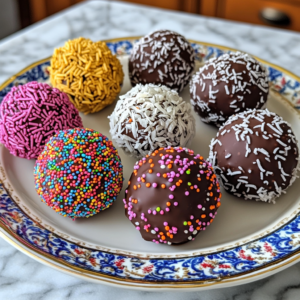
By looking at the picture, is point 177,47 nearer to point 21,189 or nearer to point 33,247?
point 21,189

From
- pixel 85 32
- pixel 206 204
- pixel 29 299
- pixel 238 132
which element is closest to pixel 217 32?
pixel 85 32

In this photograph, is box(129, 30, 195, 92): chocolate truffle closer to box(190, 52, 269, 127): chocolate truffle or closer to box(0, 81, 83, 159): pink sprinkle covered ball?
box(190, 52, 269, 127): chocolate truffle

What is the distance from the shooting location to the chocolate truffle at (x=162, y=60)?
1226 mm

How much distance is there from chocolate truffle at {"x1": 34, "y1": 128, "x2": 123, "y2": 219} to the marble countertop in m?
0.17

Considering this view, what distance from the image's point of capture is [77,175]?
870 mm

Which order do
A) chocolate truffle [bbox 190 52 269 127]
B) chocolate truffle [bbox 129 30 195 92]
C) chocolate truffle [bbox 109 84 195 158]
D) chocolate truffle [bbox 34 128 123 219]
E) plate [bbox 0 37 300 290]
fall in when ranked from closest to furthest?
plate [bbox 0 37 300 290]
chocolate truffle [bbox 34 128 123 219]
chocolate truffle [bbox 109 84 195 158]
chocolate truffle [bbox 190 52 269 127]
chocolate truffle [bbox 129 30 195 92]

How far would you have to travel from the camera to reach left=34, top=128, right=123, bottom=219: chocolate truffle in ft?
2.86

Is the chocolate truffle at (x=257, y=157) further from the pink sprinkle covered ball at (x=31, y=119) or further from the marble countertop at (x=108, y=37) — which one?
the pink sprinkle covered ball at (x=31, y=119)

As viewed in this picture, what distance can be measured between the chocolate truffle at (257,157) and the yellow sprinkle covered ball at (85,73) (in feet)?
1.39

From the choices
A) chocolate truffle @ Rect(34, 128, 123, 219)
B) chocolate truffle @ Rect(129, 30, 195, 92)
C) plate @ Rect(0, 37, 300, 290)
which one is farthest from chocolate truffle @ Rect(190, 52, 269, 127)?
chocolate truffle @ Rect(34, 128, 123, 219)

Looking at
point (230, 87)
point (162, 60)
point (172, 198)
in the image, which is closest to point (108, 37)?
point (162, 60)

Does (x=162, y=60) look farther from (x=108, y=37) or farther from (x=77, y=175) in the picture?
(x=108, y=37)

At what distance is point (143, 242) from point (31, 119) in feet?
1.44

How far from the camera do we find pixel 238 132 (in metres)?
0.95
